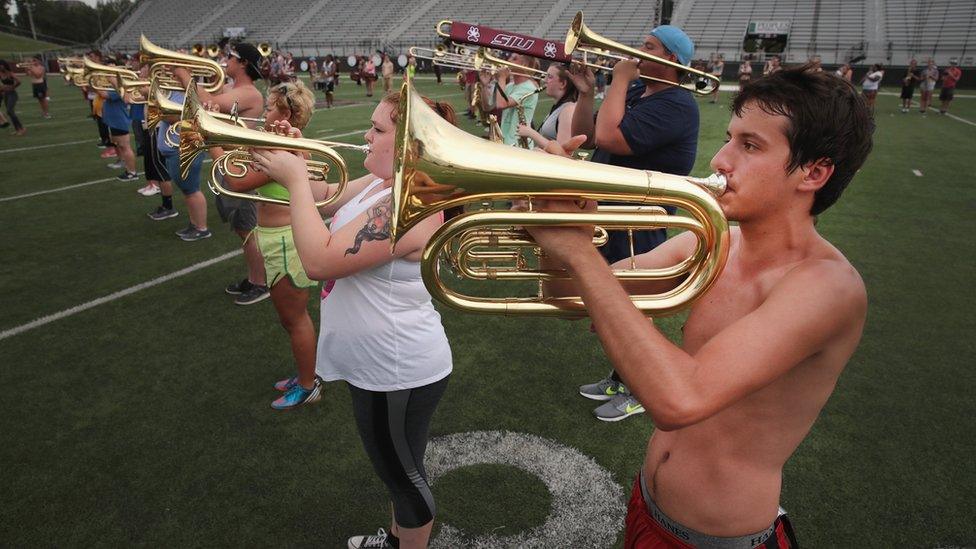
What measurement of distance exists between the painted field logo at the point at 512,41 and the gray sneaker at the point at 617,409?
122 inches

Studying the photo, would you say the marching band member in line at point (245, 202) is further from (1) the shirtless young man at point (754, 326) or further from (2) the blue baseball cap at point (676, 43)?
(1) the shirtless young man at point (754, 326)

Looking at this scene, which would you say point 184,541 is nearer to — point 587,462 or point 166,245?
point 587,462

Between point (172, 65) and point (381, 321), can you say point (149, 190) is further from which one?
point (381, 321)

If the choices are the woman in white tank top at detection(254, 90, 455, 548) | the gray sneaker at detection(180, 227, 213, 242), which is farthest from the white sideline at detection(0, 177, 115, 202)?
the woman in white tank top at detection(254, 90, 455, 548)

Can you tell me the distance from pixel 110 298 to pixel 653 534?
5675 mm

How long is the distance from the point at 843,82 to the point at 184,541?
11.0 ft

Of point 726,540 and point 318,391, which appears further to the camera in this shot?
point 318,391

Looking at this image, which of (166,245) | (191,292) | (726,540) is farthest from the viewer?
(166,245)

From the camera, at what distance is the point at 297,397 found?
3844mm

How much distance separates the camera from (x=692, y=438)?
1.61 m

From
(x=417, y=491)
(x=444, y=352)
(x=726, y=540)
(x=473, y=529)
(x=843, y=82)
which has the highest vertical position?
(x=843, y=82)

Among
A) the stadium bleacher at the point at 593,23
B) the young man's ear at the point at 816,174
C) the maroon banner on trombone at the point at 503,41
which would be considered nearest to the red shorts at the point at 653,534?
the young man's ear at the point at 816,174

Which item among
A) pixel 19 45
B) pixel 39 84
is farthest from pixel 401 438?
pixel 19 45

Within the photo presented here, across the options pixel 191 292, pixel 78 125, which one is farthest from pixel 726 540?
pixel 78 125
